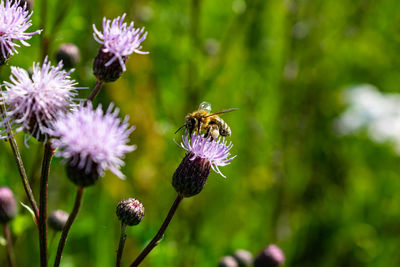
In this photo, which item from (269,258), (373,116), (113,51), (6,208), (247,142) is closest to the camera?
(113,51)

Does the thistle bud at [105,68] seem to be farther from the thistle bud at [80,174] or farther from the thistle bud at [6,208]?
the thistle bud at [6,208]

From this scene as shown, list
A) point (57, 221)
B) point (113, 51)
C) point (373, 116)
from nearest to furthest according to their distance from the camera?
point (113, 51) < point (57, 221) < point (373, 116)

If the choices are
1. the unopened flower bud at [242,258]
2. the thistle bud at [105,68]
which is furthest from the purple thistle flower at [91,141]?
the unopened flower bud at [242,258]

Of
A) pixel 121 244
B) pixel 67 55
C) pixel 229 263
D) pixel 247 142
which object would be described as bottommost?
pixel 121 244

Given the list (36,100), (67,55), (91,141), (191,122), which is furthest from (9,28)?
(67,55)

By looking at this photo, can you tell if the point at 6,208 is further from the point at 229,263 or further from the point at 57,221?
the point at 229,263

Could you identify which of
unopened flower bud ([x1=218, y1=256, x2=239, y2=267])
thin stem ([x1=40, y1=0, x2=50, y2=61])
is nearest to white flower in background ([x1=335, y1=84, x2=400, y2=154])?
unopened flower bud ([x1=218, y1=256, x2=239, y2=267])

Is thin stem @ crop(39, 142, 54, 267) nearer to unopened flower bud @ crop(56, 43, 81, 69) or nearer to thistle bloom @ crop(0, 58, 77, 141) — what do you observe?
thistle bloom @ crop(0, 58, 77, 141)
